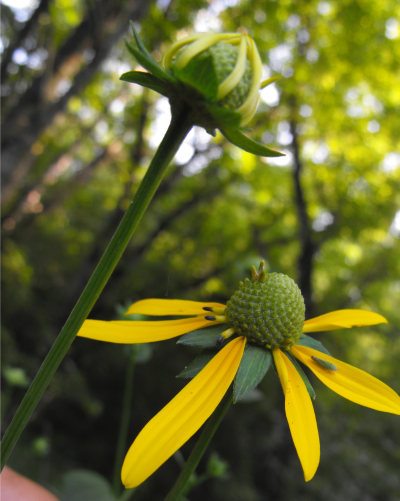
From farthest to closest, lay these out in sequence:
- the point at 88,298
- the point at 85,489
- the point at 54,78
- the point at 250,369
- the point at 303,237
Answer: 1. the point at 303,237
2. the point at 54,78
3. the point at 85,489
4. the point at 250,369
5. the point at 88,298

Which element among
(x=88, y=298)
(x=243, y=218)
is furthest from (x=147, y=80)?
(x=243, y=218)

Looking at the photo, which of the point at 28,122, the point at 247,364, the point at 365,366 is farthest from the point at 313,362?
the point at 365,366

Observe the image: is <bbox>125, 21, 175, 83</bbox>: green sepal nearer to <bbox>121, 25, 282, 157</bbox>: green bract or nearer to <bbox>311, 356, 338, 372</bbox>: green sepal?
<bbox>121, 25, 282, 157</bbox>: green bract

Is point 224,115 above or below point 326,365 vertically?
above

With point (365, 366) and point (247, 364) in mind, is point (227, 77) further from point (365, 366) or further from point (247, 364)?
point (365, 366)

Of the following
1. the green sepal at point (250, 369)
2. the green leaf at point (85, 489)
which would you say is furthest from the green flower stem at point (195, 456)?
the green leaf at point (85, 489)

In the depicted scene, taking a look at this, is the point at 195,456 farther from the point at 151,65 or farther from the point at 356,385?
the point at 151,65

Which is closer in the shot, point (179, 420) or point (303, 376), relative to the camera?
point (179, 420)

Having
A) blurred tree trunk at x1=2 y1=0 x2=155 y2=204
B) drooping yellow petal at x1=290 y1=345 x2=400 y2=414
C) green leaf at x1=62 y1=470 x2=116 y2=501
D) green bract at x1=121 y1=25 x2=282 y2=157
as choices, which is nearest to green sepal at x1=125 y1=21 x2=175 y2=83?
green bract at x1=121 y1=25 x2=282 y2=157
